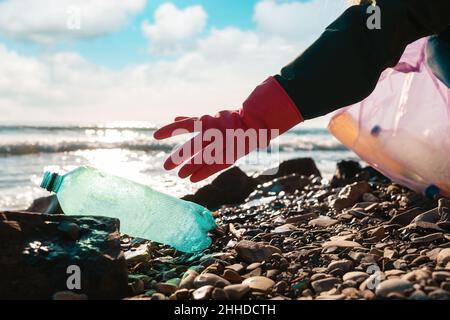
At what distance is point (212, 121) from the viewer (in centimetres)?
188

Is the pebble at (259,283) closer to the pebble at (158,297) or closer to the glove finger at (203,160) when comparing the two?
the pebble at (158,297)

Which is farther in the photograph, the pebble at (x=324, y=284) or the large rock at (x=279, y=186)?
the large rock at (x=279, y=186)

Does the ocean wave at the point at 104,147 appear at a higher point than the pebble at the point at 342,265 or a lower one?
higher

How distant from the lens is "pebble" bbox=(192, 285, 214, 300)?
168 centimetres

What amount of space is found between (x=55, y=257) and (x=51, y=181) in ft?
2.14

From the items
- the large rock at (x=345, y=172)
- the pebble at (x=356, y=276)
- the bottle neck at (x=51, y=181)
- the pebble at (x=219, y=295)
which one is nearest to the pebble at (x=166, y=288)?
the pebble at (x=219, y=295)

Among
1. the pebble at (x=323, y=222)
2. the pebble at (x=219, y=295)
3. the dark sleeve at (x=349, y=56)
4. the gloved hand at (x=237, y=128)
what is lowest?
the pebble at (x=219, y=295)

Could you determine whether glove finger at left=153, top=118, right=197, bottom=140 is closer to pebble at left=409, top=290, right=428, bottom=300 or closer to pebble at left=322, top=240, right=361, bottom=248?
pebble at left=322, top=240, right=361, bottom=248

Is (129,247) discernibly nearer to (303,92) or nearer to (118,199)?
(118,199)

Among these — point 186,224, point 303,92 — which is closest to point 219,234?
point 186,224

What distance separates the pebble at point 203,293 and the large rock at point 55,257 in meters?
0.29

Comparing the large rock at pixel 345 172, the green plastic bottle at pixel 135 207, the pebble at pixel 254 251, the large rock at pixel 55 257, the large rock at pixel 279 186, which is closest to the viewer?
the large rock at pixel 55 257

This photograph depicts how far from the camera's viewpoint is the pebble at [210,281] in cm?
183
